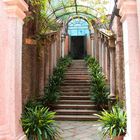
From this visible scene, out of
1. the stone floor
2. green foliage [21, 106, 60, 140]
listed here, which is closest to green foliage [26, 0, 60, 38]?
the stone floor

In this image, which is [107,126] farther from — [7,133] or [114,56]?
[114,56]

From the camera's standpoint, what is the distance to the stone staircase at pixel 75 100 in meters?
9.62

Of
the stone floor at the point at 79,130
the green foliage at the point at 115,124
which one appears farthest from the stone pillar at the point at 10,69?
the stone floor at the point at 79,130

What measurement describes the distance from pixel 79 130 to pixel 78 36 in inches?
669

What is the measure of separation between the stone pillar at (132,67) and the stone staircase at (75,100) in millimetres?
5003

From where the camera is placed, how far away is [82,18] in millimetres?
20875

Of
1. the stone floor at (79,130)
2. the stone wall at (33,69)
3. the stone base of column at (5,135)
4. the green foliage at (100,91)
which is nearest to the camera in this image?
the stone base of column at (5,135)

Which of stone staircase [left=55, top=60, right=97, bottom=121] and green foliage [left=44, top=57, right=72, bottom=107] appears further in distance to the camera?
green foliage [left=44, top=57, right=72, bottom=107]

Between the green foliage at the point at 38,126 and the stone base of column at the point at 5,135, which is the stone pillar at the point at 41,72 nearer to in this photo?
the green foliage at the point at 38,126

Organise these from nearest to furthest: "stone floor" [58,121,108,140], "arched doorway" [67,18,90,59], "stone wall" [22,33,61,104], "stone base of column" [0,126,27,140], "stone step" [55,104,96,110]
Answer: "stone base of column" [0,126,27,140] → "stone floor" [58,121,108,140] → "stone wall" [22,33,61,104] → "stone step" [55,104,96,110] → "arched doorway" [67,18,90,59]

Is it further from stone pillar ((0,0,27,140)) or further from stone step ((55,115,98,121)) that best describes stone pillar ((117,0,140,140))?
stone step ((55,115,98,121))

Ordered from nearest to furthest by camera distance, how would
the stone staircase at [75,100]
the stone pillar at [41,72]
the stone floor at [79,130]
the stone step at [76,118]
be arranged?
the stone floor at [79,130] < the stone step at [76,118] < the stone staircase at [75,100] < the stone pillar at [41,72]

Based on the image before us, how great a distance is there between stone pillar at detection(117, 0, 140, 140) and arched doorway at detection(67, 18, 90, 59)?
17.4 metres

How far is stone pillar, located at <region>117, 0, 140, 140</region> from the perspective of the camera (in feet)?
14.5
